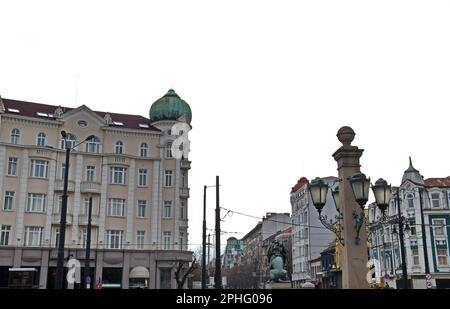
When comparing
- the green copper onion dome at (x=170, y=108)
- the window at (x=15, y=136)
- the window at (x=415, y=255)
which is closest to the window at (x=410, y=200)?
the window at (x=415, y=255)

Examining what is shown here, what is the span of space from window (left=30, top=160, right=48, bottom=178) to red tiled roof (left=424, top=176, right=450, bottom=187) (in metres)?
39.1

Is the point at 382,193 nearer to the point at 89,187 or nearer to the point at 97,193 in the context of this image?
the point at 97,193

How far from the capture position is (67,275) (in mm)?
42312

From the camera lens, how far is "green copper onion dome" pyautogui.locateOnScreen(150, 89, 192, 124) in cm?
5084

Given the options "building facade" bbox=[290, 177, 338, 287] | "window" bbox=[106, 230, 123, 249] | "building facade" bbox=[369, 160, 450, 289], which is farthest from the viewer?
"building facade" bbox=[290, 177, 338, 287]

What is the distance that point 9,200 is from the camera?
139ft

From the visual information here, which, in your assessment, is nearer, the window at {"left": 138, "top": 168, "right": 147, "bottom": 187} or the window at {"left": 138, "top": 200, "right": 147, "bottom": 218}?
the window at {"left": 138, "top": 200, "right": 147, "bottom": 218}

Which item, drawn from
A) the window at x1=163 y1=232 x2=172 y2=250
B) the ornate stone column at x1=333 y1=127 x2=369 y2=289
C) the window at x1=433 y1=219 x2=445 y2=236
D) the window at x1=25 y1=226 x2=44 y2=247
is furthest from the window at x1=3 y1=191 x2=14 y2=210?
the window at x1=433 y1=219 x2=445 y2=236

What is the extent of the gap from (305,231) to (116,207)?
40052mm

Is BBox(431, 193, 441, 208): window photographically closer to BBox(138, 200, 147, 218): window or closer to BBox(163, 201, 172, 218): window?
BBox(163, 201, 172, 218): window

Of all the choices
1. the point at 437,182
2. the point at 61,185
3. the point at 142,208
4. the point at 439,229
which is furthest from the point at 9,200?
the point at 437,182

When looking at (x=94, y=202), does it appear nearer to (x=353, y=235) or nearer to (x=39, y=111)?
(x=39, y=111)
